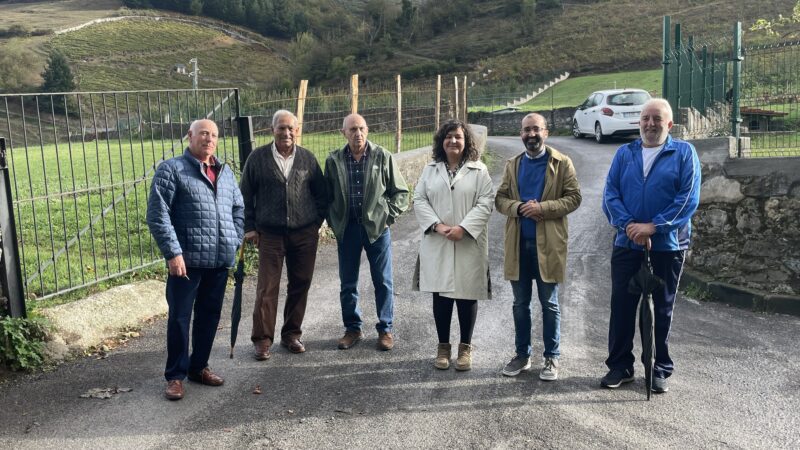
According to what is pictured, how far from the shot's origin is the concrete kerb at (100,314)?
5.73 meters

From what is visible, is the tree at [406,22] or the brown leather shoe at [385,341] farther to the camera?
the tree at [406,22]

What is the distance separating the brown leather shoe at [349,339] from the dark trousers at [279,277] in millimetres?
354

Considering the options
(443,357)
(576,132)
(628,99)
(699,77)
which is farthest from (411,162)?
(576,132)

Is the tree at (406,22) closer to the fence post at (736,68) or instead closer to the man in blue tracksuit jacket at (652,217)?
the fence post at (736,68)

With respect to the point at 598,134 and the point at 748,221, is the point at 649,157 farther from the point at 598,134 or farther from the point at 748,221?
the point at 598,134

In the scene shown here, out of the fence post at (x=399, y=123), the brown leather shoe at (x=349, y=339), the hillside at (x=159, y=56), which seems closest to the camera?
the brown leather shoe at (x=349, y=339)

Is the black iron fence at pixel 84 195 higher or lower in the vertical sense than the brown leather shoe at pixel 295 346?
higher

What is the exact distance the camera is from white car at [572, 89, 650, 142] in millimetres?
18672

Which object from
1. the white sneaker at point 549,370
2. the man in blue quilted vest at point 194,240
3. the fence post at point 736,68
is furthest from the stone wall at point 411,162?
the white sneaker at point 549,370

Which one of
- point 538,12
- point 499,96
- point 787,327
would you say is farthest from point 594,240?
point 538,12

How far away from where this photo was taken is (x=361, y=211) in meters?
5.90

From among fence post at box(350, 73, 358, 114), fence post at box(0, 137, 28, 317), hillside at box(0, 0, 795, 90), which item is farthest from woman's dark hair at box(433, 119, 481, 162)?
hillside at box(0, 0, 795, 90)

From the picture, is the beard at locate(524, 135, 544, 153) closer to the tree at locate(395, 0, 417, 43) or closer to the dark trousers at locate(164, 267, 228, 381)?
the dark trousers at locate(164, 267, 228, 381)

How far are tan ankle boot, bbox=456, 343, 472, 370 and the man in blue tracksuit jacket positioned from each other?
0.95 meters
